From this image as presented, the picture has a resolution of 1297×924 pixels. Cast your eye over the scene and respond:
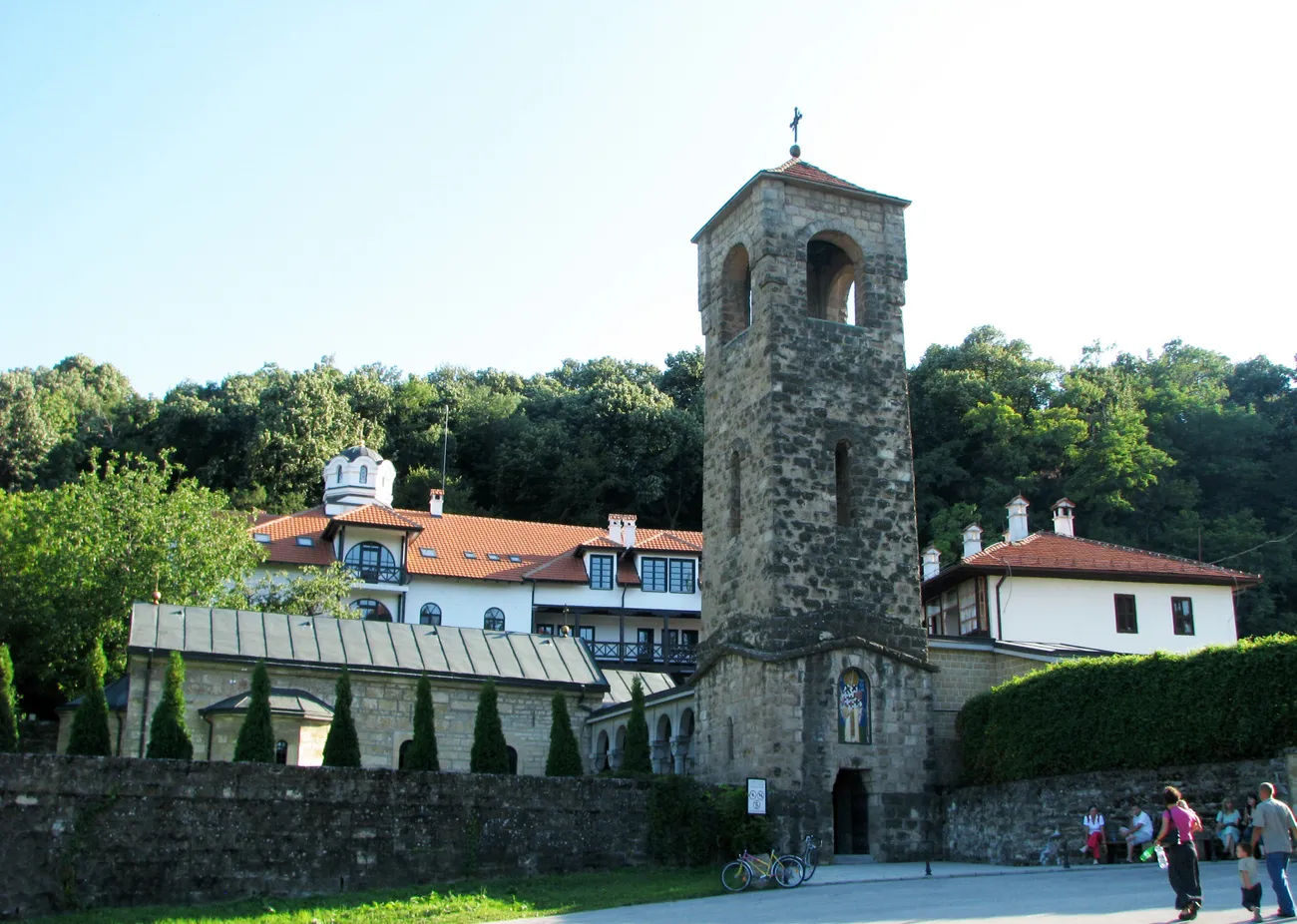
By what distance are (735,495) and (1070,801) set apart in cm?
915

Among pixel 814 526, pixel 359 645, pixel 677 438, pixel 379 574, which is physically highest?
pixel 677 438

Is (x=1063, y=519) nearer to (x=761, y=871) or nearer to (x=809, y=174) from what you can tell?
(x=809, y=174)

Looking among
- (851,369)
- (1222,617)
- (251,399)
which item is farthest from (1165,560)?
(251,399)

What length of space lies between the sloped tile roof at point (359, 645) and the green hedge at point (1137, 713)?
11.0 m

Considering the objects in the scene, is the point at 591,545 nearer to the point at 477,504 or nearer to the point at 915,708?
the point at 477,504

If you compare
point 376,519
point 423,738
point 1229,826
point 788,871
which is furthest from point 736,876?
point 376,519

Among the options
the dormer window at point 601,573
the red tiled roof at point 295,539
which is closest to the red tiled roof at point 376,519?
the red tiled roof at point 295,539

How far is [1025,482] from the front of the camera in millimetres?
55344

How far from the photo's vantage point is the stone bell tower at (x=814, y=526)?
2405 cm

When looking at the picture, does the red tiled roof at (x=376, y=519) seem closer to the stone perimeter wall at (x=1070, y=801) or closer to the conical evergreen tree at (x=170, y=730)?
the conical evergreen tree at (x=170, y=730)

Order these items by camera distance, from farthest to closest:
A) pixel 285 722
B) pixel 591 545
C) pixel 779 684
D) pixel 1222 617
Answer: pixel 591 545 → pixel 1222 617 → pixel 285 722 → pixel 779 684

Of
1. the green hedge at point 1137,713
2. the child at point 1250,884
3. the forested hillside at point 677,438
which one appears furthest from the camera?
the forested hillside at point 677,438

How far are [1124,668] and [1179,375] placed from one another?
147 feet

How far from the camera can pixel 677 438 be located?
220ft
